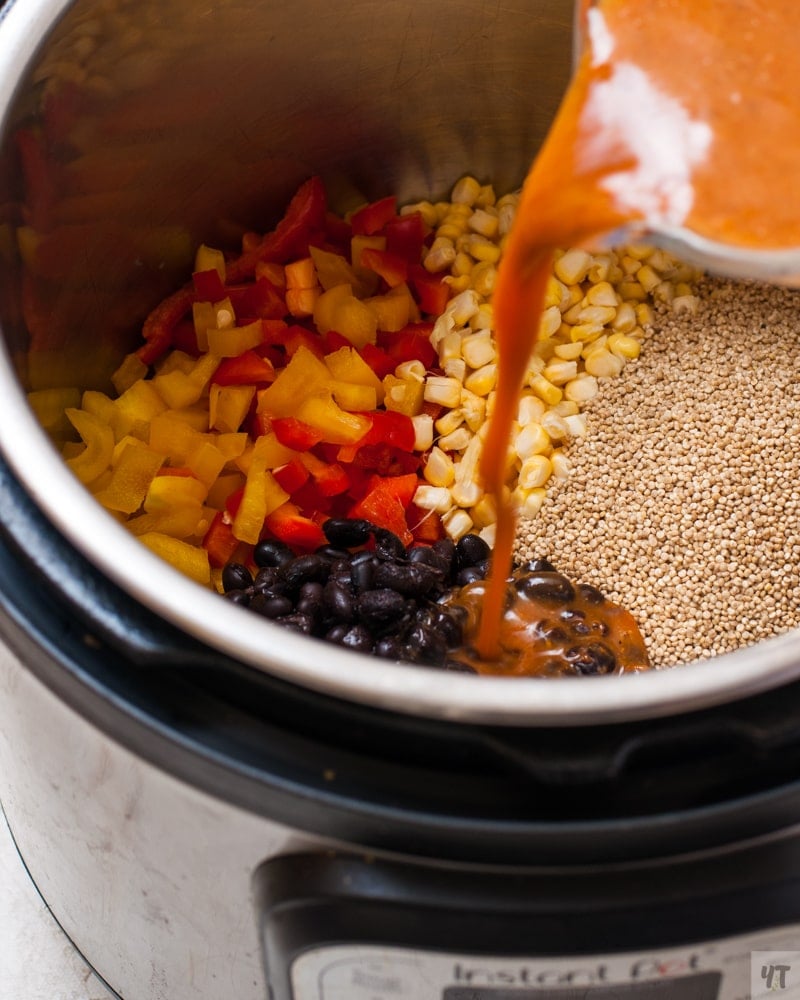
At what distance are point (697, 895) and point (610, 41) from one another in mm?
789

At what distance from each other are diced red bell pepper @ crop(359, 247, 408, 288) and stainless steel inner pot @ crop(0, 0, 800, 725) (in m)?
0.14

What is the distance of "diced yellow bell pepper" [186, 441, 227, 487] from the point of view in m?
1.51

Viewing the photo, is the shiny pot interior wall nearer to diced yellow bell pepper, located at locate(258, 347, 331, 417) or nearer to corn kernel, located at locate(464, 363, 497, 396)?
diced yellow bell pepper, located at locate(258, 347, 331, 417)

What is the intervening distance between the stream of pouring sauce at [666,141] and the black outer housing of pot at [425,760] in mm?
427

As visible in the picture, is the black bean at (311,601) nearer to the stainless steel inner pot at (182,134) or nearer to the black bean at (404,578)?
the black bean at (404,578)

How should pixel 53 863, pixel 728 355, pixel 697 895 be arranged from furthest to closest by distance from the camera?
pixel 728 355, pixel 53 863, pixel 697 895

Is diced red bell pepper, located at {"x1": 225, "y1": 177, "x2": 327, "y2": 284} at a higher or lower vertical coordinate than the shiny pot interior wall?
lower

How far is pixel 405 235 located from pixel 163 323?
1.37 ft

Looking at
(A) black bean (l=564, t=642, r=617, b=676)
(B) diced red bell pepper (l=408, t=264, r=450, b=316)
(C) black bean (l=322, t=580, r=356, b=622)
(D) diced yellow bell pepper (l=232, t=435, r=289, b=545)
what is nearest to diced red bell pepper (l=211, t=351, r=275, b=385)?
(D) diced yellow bell pepper (l=232, t=435, r=289, b=545)

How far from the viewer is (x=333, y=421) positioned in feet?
5.06

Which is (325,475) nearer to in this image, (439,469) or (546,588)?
(439,469)

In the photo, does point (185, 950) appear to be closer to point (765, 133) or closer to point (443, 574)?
point (443, 574)

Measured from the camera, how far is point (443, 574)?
1.44 m

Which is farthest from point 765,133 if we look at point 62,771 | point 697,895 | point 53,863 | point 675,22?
point 53,863
